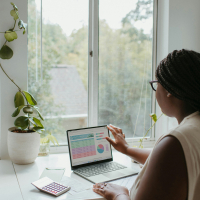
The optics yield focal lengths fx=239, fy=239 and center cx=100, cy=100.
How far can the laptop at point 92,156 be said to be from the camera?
1.44m

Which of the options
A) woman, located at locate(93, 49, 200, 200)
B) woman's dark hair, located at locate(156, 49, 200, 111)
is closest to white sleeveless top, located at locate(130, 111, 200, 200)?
woman, located at locate(93, 49, 200, 200)

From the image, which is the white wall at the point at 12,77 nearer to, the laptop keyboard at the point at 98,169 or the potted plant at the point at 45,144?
the potted plant at the point at 45,144

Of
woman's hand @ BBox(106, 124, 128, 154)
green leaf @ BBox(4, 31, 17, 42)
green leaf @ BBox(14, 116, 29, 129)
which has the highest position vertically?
green leaf @ BBox(4, 31, 17, 42)

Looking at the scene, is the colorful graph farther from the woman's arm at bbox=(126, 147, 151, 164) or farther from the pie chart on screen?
the woman's arm at bbox=(126, 147, 151, 164)

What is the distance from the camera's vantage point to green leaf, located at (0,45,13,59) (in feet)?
5.16

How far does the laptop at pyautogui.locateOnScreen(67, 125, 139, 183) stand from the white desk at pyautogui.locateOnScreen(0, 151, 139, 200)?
0.26 ft

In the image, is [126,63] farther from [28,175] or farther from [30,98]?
[28,175]

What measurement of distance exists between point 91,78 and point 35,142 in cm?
69

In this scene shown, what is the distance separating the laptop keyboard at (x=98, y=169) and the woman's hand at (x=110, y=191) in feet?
0.65

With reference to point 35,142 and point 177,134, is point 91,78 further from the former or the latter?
point 177,134

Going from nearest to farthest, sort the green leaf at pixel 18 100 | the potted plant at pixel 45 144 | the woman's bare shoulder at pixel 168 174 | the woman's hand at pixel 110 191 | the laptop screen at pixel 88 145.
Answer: the woman's bare shoulder at pixel 168 174 < the woman's hand at pixel 110 191 < the laptop screen at pixel 88 145 < the green leaf at pixel 18 100 < the potted plant at pixel 45 144

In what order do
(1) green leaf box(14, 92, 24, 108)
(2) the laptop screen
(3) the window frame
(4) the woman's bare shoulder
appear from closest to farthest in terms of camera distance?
(4) the woman's bare shoulder, (2) the laptop screen, (1) green leaf box(14, 92, 24, 108), (3) the window frame

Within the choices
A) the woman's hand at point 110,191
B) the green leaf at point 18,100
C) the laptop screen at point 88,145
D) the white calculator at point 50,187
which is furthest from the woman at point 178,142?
the green leaf at point 18,100

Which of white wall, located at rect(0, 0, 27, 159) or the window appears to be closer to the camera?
white wall, located at rect(0, 0, 27, 159)
